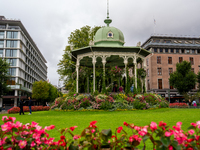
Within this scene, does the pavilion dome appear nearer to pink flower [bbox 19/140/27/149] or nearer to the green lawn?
the green lawn

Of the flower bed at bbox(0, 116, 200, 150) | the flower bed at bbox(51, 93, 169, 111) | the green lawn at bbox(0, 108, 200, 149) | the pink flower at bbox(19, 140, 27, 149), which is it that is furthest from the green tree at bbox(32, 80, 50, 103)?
the pink flower at bbox(19, 140, 27, 149)

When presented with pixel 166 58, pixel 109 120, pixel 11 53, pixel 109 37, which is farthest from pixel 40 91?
pixel 109 120

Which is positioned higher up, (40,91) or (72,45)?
(72,45)

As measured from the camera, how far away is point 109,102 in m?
19.2

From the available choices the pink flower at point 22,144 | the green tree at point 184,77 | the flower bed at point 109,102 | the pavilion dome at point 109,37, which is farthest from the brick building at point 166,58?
the pink flower at point 22,144

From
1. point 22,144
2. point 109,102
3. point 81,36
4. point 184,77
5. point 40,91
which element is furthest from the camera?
point 40,91

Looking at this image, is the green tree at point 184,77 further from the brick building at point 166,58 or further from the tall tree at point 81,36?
the tall tree at point 81,36

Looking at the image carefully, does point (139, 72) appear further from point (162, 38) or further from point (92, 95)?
point (162, 38)

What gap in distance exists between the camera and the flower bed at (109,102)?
748 inches

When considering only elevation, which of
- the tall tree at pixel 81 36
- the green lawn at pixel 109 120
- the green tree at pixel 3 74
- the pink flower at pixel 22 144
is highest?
the tall tree at pixel 81 36

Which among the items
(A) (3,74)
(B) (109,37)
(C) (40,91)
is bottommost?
(C) (40,91)

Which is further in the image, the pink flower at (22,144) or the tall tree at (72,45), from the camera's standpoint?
the tall tree at (72,45)

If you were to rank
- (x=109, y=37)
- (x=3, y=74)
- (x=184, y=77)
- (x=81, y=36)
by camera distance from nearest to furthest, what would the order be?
1. (x=109, y=37)
2. (x=3, y=74)
3. (x=81, y=36)
4. (x=184, y=77)

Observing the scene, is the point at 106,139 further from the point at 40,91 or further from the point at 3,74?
the point at 40,91
